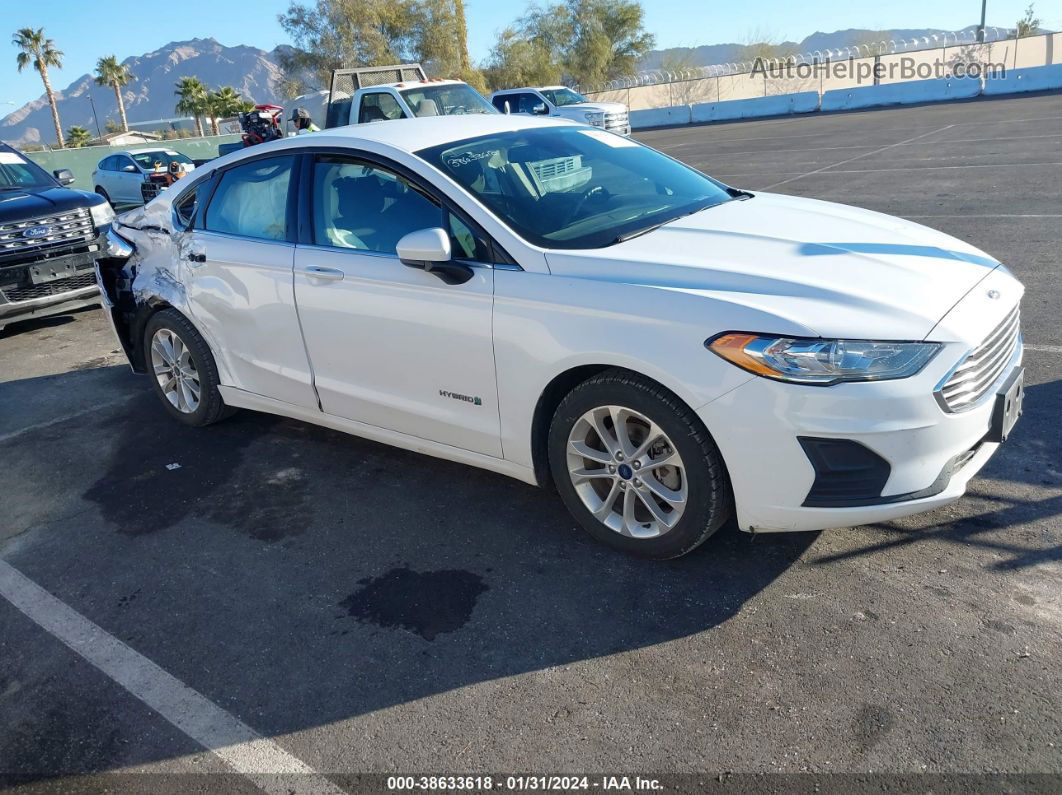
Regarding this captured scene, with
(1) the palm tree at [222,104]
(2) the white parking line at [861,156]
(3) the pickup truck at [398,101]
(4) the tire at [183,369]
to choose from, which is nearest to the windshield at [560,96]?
(3) the pickup truck at [398,101]

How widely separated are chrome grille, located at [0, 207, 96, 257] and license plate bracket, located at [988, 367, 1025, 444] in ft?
26.5

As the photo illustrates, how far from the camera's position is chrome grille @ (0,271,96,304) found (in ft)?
25.9

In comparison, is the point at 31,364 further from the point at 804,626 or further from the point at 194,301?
the point at 804,626

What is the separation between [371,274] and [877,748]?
9.04ft

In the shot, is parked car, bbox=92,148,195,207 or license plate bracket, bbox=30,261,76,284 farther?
parked car, bbox=92,148,195,207

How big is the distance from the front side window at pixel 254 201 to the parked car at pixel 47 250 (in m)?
3.69

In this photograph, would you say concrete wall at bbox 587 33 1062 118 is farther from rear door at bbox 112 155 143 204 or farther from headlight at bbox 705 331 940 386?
headlight at bbox 705 331 940 386

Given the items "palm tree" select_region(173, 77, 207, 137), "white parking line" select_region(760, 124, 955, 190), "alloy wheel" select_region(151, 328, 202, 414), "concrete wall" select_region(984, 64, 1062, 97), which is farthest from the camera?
"palm tree" select_region(173, 77, 207, 137)

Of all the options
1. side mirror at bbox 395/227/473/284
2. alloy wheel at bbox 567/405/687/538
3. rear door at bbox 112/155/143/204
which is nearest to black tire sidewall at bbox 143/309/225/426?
side mirror at bbox 395/227/473/284

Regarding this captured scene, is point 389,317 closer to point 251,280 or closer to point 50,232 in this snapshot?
point 251,280

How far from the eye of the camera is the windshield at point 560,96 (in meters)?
25.4

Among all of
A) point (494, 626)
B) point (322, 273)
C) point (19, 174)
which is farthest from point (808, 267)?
point (19, 174)

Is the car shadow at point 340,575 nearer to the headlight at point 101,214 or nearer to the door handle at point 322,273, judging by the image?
the door handle at point 322,273

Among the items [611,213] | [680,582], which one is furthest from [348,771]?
[611,213]
